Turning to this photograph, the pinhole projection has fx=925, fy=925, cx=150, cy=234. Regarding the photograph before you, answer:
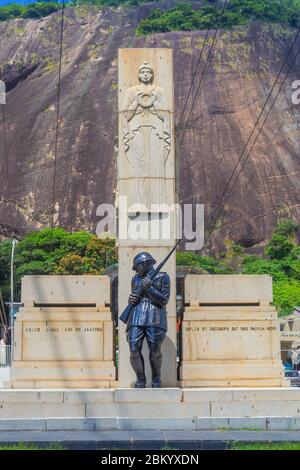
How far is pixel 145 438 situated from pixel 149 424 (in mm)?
2131

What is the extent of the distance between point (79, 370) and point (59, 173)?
257 ft

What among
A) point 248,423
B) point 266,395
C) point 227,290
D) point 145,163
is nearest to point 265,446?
point 248,423

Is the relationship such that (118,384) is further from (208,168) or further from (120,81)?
(208,168)

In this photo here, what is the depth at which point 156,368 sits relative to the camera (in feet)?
54.7

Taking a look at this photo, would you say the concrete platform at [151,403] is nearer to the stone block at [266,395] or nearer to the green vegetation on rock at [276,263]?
the stone block at [266,395]

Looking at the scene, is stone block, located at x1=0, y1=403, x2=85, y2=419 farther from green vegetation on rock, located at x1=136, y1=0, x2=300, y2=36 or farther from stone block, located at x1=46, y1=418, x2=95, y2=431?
green vegetation on rock, located at x1=136, y1=0, x2=300, y2=36

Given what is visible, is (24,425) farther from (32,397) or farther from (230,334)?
(230,334)

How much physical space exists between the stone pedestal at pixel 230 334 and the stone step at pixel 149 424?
95.7 inches

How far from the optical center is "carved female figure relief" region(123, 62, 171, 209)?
729 inches

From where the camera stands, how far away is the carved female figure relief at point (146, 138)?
18.5m

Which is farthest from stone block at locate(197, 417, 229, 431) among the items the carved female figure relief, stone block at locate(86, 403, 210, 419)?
the carved female figure relief

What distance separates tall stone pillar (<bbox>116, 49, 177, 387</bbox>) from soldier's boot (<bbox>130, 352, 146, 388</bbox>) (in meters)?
1.44

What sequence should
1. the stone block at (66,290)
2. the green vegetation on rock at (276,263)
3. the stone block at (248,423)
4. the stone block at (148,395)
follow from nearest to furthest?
the stone block at (248,423), the stone block at (148,395), the stone block at (66,290), the green vegetation on rock at (276,263)

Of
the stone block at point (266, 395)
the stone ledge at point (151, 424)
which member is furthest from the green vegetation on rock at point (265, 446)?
the stone block at point (266, 395)
